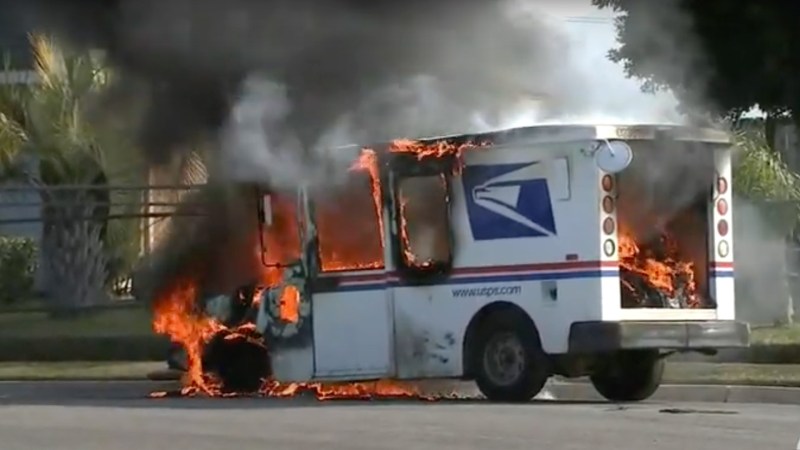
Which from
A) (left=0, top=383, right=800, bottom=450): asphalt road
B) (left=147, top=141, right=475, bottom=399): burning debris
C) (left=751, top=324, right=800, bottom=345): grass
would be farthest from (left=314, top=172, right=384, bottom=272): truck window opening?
(left=751, top=324, right=800, bottom=345): grass

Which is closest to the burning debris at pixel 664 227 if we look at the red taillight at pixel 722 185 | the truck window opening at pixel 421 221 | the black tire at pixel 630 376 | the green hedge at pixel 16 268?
the red taillight at pixel 722 185

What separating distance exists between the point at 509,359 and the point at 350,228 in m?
2.06

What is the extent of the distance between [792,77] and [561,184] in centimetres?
267

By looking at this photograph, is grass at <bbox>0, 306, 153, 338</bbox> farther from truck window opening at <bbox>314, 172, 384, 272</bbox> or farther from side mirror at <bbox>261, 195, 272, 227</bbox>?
truck window opening at <bbox>314, 172, 384, 272</bbox>

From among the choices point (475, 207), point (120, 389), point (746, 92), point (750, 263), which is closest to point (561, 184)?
point (475, 207)

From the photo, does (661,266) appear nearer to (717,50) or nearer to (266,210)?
(717,50)

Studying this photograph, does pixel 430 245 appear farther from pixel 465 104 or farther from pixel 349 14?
pixel 349 14

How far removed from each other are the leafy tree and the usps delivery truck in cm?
65

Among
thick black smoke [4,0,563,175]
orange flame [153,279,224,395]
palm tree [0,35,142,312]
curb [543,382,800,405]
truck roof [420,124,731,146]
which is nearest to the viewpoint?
thick black smoke [4,0,563,175]

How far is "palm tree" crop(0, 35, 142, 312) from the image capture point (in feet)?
88.0

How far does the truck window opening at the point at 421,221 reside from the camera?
16.8 m

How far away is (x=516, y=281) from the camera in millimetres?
16281

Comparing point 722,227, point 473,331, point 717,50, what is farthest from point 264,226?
point 717,50

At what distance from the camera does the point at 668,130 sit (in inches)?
637
